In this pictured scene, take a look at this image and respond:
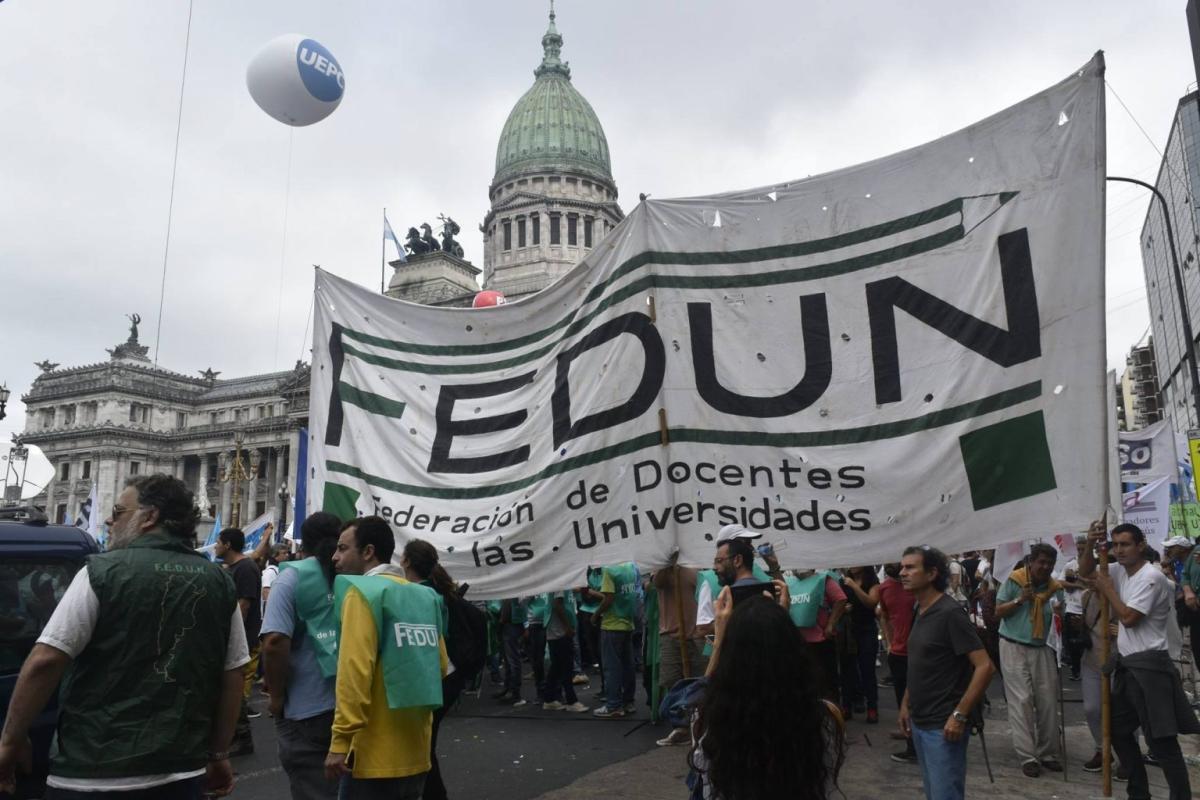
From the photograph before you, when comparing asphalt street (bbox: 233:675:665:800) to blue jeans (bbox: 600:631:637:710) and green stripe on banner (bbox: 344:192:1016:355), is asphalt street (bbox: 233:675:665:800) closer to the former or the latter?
blue jeans (bbox: 600:631:637:710)

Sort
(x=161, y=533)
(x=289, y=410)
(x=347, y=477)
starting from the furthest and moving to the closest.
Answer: (x=289, y=410), (x=347, y=477), (x=161, y=533)

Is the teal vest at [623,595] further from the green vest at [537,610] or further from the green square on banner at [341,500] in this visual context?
the green square on banner at [341,500]

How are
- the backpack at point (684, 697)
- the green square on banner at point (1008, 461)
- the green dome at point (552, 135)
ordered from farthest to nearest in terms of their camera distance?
1. the green dome at point (552, 135)
2. the green square on banner at point (1008, 461)
3. the backpack at point (684, 697)

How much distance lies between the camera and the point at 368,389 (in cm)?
633

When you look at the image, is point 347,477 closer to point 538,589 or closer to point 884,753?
point 538,589

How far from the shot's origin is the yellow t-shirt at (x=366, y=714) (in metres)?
3.63

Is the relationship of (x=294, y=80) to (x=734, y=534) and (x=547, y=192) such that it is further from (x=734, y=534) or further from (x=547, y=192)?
(x=547, y=192)

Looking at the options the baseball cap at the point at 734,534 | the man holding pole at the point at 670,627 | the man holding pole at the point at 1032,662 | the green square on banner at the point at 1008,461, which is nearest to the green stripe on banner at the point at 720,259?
the green square on banner at the point at 1008,461

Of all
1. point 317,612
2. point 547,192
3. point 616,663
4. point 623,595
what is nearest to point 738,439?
point 317,612

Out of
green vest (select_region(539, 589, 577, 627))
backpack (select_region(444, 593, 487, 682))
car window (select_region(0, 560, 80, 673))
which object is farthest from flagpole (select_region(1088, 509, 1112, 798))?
car window (select_region(0, 560, 80, 673))

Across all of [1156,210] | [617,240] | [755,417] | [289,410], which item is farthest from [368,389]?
[1156,210]

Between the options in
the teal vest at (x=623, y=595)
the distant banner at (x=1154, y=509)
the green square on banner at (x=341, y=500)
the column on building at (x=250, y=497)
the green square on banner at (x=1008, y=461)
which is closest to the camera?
the green square on banner at (x=1008, y=461)

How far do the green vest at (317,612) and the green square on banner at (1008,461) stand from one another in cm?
334

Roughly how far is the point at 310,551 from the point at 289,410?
77491 mm
